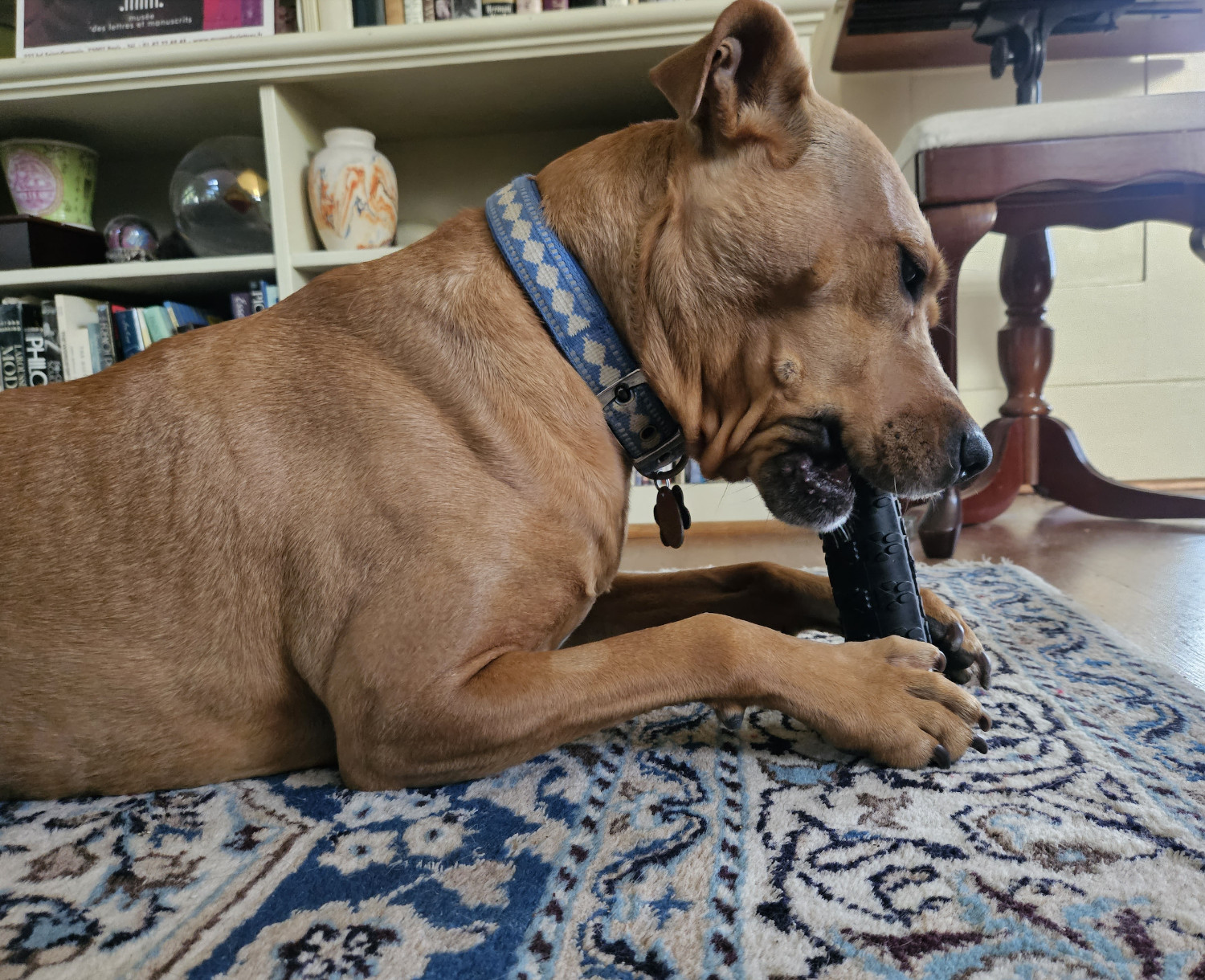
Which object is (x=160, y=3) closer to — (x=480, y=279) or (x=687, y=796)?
(x=480, y=279)

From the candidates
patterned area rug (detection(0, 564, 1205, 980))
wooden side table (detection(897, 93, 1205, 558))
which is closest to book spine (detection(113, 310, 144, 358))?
patterned area rug (detection(0, 564, 1205, 980))

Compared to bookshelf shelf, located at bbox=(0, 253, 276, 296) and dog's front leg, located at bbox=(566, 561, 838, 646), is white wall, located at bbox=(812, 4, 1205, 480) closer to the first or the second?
bookshelf shelf, located at bbox=(0, 253, 276, 296)

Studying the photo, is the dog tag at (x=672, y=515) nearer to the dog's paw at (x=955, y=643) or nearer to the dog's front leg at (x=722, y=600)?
the dog's front leg at (x=722, y=600)

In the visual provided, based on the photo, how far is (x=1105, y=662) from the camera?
4.06 feet

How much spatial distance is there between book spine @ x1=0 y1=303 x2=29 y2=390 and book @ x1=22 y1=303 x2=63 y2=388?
1 centimetres

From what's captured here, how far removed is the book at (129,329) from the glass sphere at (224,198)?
296mm

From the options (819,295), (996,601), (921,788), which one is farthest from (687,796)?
(996,601)

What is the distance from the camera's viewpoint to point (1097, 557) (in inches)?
81.4

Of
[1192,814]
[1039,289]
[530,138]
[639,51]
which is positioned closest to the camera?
[1192,814]

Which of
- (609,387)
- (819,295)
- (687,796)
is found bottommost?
(687,796)

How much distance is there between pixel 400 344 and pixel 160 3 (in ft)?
7.22

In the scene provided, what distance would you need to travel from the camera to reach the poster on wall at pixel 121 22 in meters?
2.46

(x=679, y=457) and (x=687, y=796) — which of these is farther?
(x=679, y=457)

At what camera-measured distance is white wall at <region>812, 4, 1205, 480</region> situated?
124 inches
